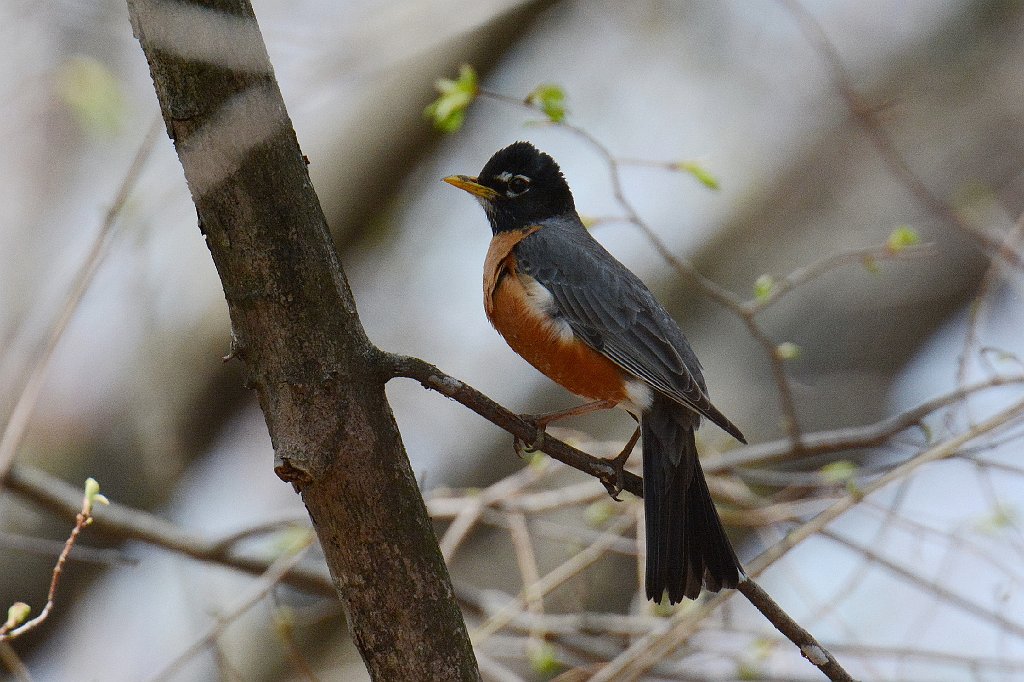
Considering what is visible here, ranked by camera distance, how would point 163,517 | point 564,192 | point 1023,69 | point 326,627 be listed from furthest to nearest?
point 1023,69 → point 326,627 → point 163,517 → point 564,192

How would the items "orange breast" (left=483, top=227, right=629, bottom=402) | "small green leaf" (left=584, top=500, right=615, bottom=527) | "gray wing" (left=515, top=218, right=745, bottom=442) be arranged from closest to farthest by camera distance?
"gray wing" (left=515, top=218, right=745, bottom=442) < "orange breast" (left=483, top=227, right=629, bottom=402) < "small green leaf" (left=584, top=500, right=615, bottom=527)

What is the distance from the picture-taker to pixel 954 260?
6223 millimetres

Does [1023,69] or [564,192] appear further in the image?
[1023,69]

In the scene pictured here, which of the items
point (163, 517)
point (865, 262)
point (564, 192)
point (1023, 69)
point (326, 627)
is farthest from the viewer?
point (1023, 69)

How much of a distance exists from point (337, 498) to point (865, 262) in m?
2.86

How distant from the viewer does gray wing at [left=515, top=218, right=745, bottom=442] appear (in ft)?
11.1

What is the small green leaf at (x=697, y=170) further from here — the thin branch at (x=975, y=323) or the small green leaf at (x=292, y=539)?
the small green leaf at (x=292, y=539)

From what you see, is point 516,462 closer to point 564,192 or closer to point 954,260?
point 564,192

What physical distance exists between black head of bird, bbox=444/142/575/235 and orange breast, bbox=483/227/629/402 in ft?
2.73

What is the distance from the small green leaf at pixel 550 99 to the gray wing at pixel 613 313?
65cm

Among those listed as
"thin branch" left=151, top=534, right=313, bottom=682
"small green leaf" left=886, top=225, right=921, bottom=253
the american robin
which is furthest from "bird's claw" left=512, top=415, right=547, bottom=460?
"small green leaf" left=886, top=225, right=921, bottom=253

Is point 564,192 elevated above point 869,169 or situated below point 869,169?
below

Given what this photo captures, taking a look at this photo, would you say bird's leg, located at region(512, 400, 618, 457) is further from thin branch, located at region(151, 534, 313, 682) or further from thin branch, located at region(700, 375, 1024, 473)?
thin branch, located at region(151, 534, 313, 682)

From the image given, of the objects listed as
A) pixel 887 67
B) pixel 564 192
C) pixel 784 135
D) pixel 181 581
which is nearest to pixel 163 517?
pixel 181 581
